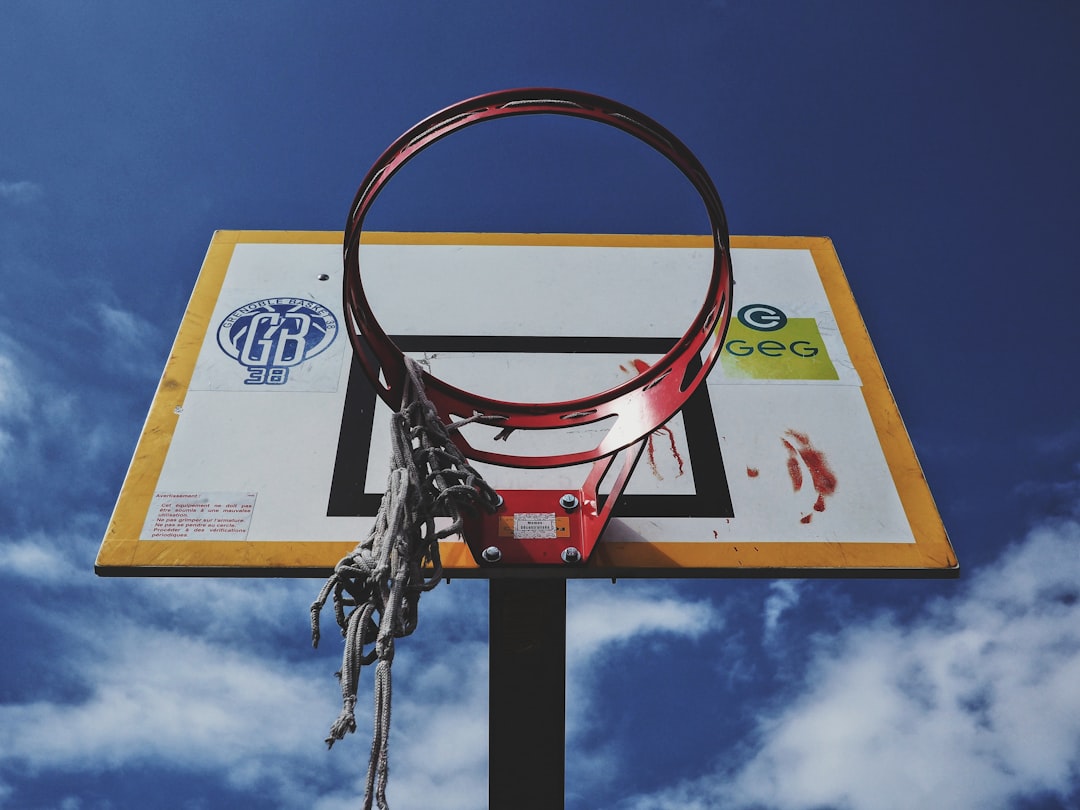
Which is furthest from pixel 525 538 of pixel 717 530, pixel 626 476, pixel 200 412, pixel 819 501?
pixel 200 412

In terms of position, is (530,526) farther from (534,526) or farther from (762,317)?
(762,317)

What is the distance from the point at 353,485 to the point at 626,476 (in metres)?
0.67

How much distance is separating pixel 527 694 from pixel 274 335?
→ 3.85 feet

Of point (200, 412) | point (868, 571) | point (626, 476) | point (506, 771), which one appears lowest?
point (506, 771)

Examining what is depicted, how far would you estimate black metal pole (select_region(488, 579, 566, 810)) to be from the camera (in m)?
2.40

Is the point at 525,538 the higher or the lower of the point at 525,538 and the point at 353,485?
the lower

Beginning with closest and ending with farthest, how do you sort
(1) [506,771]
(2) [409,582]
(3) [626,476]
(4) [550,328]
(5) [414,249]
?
(2) [409,582] < (3) [626,476] < (1) [506,771] < (4) [550,328] < (5) [414,249]

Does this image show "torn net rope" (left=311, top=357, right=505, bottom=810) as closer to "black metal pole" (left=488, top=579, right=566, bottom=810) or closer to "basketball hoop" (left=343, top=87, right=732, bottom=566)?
"basketball hoop" (left=343, top=87, right=732, bottom=566)

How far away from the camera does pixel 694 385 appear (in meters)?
2.21

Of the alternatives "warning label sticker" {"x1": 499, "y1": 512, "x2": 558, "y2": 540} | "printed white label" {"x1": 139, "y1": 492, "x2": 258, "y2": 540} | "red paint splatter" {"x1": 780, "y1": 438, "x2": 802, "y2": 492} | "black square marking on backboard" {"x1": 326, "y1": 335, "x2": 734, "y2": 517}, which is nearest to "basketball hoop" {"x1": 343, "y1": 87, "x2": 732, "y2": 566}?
"warning label sticker" {"x1": 499, "y1": 512, "x2": 558, "y2": 540}

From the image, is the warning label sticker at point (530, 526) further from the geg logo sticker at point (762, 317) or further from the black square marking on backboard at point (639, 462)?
the geg logo sticker at point (762, 317)

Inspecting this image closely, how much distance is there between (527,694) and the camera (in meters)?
2.50

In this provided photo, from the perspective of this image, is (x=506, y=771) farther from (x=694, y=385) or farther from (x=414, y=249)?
(x=414, y=249)

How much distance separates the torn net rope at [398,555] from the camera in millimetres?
1762
